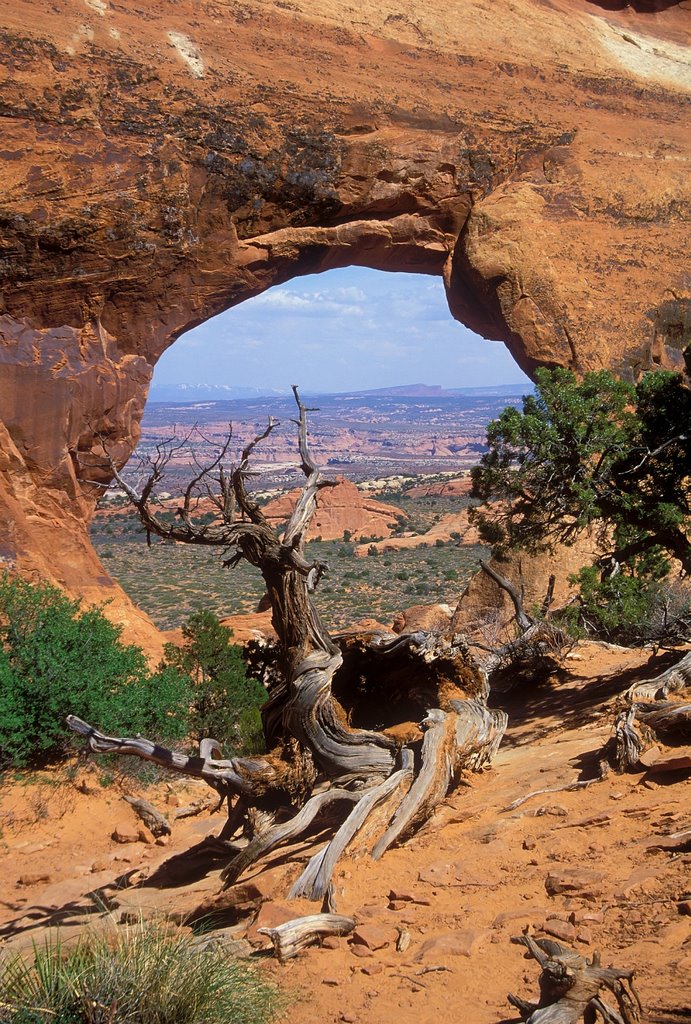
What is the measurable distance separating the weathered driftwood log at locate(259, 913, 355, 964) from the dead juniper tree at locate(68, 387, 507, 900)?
3.86ft

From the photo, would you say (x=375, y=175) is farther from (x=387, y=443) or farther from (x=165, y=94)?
(x=387, y=443)

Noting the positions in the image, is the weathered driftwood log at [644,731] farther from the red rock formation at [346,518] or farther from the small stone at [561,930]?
the red rock formation at [346,518]

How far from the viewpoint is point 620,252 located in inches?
819

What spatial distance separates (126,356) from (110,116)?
14.9 feet

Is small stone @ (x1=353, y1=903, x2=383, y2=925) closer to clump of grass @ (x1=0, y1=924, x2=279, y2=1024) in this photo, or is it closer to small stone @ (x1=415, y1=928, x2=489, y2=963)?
small stone @ (x1=415, y1=928, x2=489, y2=963)

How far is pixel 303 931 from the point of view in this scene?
5707mm

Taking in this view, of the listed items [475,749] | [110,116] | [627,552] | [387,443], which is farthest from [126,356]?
[387,443]

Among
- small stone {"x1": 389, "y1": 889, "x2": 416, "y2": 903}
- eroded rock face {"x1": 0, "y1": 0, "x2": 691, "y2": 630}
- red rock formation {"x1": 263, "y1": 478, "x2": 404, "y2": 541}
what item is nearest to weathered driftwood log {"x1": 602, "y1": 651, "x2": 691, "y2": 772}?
small stone {"x1": 389, "y1": 889, "x2": 416, "y2": 903}

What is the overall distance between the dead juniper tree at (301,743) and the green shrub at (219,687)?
373 cm

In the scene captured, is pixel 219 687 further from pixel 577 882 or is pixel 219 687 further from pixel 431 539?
pixel 431 539

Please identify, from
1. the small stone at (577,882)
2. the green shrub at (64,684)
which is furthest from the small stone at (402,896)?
the green shrub at (64,684)

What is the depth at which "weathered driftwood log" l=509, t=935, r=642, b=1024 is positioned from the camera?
4133mm

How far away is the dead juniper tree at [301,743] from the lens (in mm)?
7441

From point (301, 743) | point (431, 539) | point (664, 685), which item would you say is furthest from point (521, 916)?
point (431, 539)
